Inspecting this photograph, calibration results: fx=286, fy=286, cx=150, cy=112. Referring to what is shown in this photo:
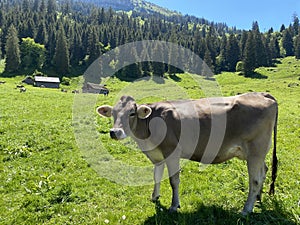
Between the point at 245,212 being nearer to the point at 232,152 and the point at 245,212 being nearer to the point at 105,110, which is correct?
Answer: the point at 232,152

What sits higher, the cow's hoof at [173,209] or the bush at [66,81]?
the cow's hoof at [173,209]

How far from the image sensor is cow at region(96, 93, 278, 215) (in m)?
7.37

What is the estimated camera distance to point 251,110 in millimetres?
7484

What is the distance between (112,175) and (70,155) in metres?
2.73

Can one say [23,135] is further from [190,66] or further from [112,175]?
[190,66]

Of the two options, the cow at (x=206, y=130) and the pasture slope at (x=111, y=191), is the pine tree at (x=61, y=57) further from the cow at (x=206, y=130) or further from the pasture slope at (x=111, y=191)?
the cow at (x=206, y=130)

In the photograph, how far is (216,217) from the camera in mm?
7227

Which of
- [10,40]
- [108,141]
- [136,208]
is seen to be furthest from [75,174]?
[10,40]

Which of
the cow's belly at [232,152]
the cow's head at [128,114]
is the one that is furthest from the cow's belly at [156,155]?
the cow's belly at [232,152]

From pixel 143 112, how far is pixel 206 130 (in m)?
1.78

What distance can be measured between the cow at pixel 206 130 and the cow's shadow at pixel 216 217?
30cm

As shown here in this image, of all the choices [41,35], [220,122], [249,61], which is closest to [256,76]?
[249,61]

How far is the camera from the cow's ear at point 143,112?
7.50 metres

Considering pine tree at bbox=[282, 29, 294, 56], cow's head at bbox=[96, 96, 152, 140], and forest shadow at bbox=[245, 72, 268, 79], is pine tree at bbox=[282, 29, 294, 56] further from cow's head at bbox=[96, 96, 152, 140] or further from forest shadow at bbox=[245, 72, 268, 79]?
cow's head at bbox=[96, 96, 152, 140]
